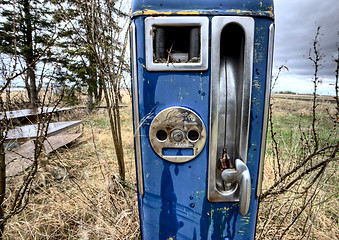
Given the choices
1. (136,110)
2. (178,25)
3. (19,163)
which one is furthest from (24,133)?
(178,25)

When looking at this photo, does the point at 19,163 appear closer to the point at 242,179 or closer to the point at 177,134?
the point at 177,134

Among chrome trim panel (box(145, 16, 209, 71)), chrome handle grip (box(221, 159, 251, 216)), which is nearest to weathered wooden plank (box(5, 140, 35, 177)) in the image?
chrome trim panel (box(145, 16, 209, 71))

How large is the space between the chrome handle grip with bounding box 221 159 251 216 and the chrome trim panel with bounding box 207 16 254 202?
67mm

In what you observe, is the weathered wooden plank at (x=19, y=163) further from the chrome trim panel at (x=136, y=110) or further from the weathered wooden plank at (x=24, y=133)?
the chrome trim panel at (x=136, y=110)

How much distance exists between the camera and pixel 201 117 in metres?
0.96

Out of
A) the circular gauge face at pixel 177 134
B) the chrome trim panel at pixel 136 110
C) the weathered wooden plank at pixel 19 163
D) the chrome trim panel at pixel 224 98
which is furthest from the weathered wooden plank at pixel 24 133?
the chrome trim panel at pixel 224 98

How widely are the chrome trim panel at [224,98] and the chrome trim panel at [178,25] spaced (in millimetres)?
42

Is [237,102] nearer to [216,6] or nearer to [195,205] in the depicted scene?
[216,6]

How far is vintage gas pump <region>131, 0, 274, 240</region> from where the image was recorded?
0.90 m

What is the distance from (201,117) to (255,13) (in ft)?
1.87

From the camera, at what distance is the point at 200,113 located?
954mm

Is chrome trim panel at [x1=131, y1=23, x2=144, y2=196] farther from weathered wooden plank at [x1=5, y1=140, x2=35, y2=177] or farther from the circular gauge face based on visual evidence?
weathered wooden plank at [x1=5, y1=140, x2=35, y2=177]

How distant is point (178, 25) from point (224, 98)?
44 cm

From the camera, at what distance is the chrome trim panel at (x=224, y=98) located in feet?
2.96
